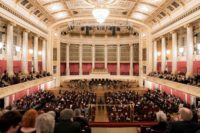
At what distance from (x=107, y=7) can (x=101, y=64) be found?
1666 cm

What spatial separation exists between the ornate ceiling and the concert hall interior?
0.36ft

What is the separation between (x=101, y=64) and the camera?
41219mm

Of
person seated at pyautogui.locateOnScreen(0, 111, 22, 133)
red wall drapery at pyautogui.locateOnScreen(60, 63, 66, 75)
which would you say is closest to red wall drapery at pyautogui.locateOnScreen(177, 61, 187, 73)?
red wall drapery at pyautogui.locateOnScreen(60, 63, 66, 75)

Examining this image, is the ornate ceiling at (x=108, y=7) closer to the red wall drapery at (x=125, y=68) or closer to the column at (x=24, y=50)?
the column at (x=24, y=50)

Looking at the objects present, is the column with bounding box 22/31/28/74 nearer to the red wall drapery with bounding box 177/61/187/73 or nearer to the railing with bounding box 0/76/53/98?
the railing with bounding box 0/76/53/98

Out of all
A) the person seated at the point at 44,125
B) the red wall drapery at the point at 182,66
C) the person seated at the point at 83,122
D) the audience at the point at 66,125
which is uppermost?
the red wall drapery at the point at 182,66

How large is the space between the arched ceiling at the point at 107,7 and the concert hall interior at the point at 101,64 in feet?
0.37

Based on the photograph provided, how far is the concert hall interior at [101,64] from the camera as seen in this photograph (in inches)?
264

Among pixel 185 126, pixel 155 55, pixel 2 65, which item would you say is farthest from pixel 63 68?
pixel 185 126

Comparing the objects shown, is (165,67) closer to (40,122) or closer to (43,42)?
(43,42)

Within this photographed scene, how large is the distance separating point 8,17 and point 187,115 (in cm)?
1760

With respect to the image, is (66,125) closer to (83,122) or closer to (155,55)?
(83,122)

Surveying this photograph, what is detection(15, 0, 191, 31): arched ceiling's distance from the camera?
22.5 meters

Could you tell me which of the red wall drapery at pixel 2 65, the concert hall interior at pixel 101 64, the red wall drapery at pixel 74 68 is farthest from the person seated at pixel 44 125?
the red wall drapery at pixel 74 68
